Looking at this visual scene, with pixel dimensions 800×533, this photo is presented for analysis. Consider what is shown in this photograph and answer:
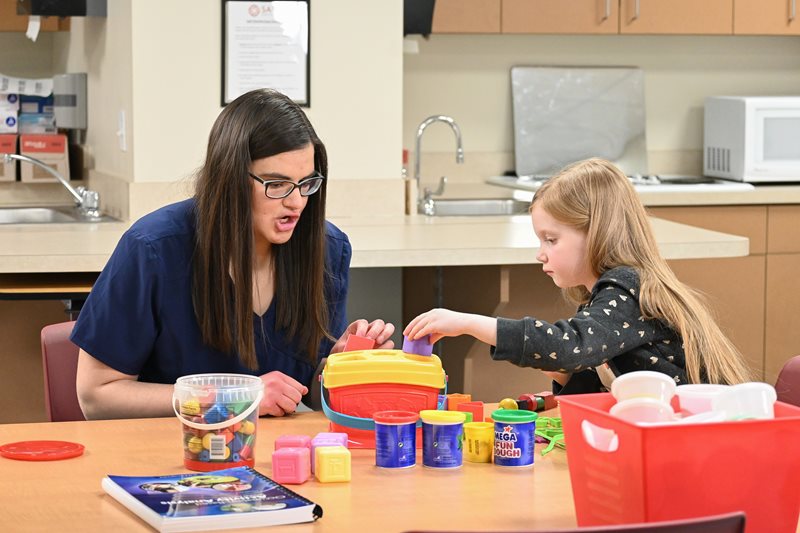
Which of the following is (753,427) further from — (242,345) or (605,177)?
(242,345)

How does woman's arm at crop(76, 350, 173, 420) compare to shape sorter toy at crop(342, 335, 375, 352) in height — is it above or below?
below

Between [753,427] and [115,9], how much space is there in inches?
127

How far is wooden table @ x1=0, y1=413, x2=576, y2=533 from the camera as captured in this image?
1406 millimetres

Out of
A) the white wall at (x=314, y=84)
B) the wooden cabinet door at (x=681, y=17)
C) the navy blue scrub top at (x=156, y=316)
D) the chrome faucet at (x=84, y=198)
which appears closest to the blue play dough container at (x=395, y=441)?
the navy blue scrub top at (x=156, y=316)

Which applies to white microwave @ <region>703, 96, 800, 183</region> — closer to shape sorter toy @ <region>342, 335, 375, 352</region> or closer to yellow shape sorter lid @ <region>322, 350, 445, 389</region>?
shape sorter toy @ <region>342, 335, 375, 352</region>

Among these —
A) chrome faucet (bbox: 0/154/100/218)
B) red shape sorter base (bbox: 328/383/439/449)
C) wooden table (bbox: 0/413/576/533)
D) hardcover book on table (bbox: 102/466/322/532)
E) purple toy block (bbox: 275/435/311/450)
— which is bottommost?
wooden table (bbox: 0/413/576/533)

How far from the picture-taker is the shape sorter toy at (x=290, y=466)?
5.14 feet

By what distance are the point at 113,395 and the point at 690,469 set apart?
1118 mm

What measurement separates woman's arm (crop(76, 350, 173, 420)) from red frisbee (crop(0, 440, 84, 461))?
0.23 m

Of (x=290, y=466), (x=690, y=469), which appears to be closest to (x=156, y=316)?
(x=290, y=466)

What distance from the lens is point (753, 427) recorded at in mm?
1230

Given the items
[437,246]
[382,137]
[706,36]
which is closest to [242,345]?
[437,246]

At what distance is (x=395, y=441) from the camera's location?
164 cm

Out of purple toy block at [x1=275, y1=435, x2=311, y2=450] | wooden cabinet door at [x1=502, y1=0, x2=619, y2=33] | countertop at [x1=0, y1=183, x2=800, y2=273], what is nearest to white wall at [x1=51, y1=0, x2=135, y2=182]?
countertop at [x1=0, y1=183, x2=800, y2=273]
